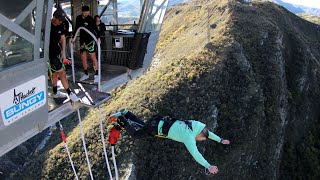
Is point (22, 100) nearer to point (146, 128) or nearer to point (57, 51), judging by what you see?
point (57, 51)

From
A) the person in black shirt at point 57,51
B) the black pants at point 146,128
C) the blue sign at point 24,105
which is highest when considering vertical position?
the person in black shirt at point 57,51

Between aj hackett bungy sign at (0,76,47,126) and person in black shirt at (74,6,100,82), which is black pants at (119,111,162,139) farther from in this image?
aj hackett bungy sign at (0,76,47,126)

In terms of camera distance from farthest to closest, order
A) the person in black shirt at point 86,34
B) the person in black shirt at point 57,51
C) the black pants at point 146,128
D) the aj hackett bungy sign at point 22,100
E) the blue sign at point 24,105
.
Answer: the person in black shirt at point 86,34 → the black pants at point 146,128 → the person in black shirt at point 57,51 → the blue sign at point 24,105 → the aj hackett bungy sign at point 22,100

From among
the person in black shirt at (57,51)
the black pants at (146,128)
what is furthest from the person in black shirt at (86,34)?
the black pants at (146,128)

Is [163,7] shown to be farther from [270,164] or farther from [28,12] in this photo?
[270,164]

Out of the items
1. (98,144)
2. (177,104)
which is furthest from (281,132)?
(98,144)

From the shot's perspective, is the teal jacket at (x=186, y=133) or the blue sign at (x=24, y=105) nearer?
the blue sign at (x=24, y=105)

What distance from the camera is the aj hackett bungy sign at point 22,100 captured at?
23.4ft

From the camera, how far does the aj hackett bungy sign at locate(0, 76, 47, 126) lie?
7125 mm

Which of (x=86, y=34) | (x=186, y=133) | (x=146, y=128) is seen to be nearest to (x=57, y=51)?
(x=86, y=34)

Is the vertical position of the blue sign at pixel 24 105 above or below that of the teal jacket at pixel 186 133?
above

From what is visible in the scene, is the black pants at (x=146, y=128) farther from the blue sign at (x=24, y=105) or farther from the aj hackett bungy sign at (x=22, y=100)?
the blue sign at (x=24, y=105)

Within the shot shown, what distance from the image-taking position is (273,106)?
42.4 meters

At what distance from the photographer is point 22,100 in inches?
296
